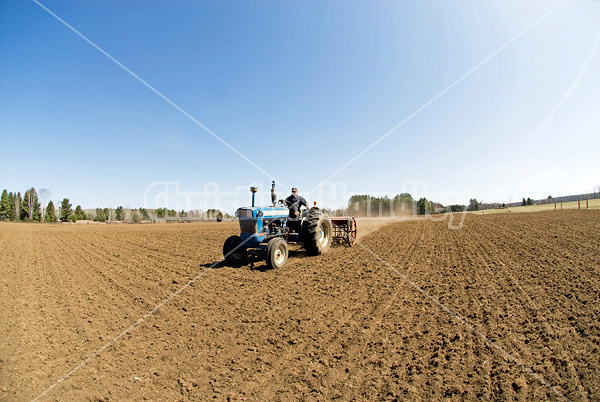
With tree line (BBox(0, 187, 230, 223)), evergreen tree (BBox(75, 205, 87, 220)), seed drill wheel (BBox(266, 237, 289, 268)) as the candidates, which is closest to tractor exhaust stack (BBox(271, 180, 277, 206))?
seed drill wheel (BBox(266, 237, 289, 268))

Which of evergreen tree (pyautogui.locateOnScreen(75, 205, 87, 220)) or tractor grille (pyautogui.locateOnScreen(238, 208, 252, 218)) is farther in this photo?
evergreen tree (pyautogui.locateOnScreen(75, 205, 87, 220))

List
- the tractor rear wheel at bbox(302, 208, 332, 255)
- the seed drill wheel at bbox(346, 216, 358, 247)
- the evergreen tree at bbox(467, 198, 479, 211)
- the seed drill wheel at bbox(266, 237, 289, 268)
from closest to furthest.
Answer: the seed drill wheel at bbox(266, 237, 289, 268) → the tractor rear wheel at bbox(302, 208, 332, 255) → the seed drill wheel at bbox(346, 216, 358, 247) → the evergreen tree at bbox(467, 198, 479, 211)

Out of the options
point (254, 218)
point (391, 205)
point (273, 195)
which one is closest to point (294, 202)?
point (273, 195)

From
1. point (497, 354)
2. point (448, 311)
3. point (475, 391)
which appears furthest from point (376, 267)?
point (475, 391)

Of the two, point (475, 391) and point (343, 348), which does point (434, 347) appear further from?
point (343, 348)

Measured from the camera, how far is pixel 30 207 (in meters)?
72.9

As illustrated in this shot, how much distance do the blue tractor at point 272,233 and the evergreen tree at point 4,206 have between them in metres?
98.1

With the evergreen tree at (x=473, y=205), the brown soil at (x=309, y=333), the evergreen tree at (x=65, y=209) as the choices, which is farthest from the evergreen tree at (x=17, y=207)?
the evergreen tree at (x=473, y=205)

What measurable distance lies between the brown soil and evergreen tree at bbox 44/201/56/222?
77.3m

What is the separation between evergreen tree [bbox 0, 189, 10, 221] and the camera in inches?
2945

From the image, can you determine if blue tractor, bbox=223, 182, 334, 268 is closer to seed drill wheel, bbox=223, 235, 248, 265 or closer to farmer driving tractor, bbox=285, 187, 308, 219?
seed drill wheel, bbox=223, 235, 248, 265

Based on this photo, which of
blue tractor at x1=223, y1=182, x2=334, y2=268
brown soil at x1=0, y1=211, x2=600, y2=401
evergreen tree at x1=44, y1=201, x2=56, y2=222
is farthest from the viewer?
evergreen tree at x1=44, y1=201, x2=56, y2=222

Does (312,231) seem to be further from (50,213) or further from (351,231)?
(50,213)

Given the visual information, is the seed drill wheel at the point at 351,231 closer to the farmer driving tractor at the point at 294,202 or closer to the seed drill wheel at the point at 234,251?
the farmer driving tractor at the point at 294,202
